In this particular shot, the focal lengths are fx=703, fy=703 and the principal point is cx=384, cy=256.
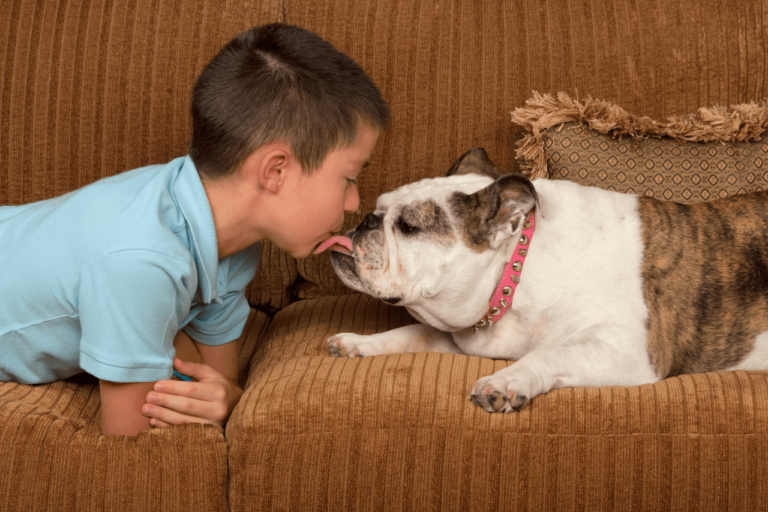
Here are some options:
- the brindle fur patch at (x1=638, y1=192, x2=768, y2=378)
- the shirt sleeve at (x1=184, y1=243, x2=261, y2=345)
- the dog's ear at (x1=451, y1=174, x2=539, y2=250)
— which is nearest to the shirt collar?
the shirt sleeve at (x1=184, y1=243, x2=261, y2=345)

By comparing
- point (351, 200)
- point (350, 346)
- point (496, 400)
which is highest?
point (351, 200)

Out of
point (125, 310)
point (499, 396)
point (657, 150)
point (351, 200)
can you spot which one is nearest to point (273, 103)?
point (351, 200)

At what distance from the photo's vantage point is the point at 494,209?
1560 mm

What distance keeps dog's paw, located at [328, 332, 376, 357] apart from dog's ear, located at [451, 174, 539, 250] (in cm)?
40

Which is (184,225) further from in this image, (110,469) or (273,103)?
(110,469)

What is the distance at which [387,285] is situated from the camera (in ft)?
5.36

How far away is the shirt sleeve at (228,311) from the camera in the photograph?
6.05 ft

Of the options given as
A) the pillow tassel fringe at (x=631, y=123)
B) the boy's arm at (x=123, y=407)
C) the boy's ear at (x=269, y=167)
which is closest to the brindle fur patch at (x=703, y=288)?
the pillow tassel fringe at (x=631, y=123)

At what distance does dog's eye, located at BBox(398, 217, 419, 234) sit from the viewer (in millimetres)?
1616

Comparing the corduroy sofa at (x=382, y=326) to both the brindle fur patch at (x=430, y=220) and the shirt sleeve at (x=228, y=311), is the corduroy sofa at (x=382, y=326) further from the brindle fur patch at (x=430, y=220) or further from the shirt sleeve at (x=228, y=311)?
the brindle fur patch at (x=430, y=220)

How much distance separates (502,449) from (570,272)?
0.48 meters

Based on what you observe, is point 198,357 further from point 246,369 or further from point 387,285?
point 387,285

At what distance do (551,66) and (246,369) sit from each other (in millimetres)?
1385

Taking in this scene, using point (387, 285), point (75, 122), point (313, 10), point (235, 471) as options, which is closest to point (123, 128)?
point (75, 122)
